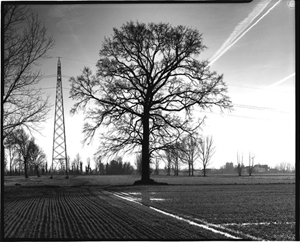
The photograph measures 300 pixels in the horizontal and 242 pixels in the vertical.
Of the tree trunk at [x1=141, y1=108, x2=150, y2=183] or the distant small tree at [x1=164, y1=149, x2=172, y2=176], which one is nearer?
the tree trunk at [x1=141, y1=108, x2=150, y2=183]

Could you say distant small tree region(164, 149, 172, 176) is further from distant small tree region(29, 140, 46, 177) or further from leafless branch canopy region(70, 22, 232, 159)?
distant small tree region(29, 140, 46, 177)

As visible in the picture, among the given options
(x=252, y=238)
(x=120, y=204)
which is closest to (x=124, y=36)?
(x=120, y=204)

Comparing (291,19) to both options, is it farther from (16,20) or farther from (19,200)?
(19,200)

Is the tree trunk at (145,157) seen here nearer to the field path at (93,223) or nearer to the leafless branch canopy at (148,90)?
the leafless branch canopy at (148,90)

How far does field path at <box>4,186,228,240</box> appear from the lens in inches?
194

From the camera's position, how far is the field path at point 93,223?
492cm

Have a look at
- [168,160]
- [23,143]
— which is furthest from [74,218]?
[168,160]

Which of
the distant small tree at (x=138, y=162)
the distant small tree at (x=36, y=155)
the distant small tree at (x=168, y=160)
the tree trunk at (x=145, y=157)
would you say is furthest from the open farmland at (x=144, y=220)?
the distant small tree at (x=168, y=160)

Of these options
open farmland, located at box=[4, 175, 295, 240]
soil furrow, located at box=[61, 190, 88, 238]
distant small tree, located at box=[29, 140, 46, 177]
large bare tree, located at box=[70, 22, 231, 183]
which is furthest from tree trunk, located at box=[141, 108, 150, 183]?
soil furrow, located at box=[61, 190, 88, 238]

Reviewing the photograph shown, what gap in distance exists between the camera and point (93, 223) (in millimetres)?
5758

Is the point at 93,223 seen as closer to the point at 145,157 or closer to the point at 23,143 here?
the point at 23,143

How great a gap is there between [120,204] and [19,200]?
2609 mm

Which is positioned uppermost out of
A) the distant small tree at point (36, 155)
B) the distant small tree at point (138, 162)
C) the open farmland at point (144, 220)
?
the distant small tree at point (36, 155)

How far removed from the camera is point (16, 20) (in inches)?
229
